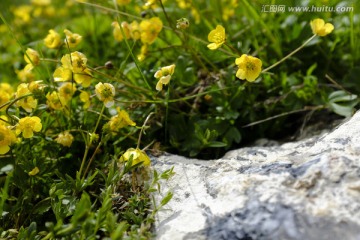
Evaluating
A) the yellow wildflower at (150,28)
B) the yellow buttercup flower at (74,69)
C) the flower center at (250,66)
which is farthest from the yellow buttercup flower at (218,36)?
the yellow buttercup flower at (74,69)

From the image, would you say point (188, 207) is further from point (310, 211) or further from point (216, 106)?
point (216, 106)

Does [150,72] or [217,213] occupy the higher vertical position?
[150,72]

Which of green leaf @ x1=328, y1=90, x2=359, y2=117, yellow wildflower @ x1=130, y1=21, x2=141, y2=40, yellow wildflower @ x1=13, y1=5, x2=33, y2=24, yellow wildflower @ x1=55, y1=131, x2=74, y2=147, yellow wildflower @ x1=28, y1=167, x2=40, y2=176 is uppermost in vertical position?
yellow wildflower @ x1=13, y1=5, x2=33, y2=24

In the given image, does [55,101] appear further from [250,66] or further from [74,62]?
[250,66]

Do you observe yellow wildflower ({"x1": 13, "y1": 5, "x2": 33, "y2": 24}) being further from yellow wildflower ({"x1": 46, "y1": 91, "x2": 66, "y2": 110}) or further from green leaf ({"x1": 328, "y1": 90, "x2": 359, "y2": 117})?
green leaf ({"x1": 328, "y1": 90, "x2": 359, "y2": 117})

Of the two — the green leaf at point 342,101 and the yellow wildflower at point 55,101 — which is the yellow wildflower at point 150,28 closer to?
the yellow wildflower at point 55,101

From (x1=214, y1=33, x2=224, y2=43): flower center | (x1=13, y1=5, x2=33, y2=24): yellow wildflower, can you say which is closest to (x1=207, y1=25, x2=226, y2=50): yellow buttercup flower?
(x1=214, y1=33, x2=224, y2=43): flower center

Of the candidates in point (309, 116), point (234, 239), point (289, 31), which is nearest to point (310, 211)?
point (234, 239)
